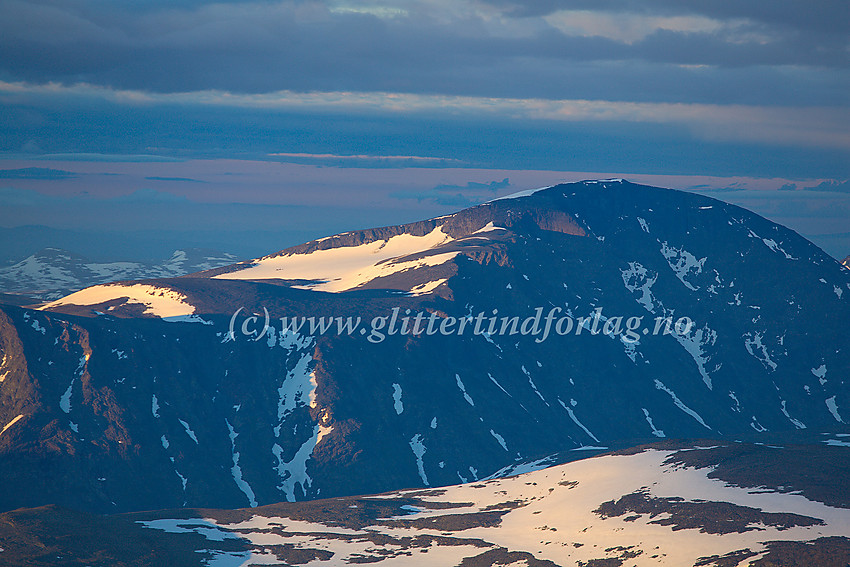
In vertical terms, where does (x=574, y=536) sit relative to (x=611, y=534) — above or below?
below

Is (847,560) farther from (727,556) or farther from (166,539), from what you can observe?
(166,539)

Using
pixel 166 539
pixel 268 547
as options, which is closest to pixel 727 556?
pixel 268 547

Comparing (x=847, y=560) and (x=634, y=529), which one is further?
(x=634, y=529)

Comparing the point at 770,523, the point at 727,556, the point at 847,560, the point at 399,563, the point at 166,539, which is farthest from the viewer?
the point at 166,539

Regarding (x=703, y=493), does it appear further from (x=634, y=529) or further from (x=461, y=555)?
(x=461, y=555)

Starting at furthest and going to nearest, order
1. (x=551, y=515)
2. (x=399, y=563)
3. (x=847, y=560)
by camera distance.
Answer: (x=551, y=515) → (x=399, y=563) → (x=847, y=560)

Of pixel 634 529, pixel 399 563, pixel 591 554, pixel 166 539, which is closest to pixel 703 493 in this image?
pixel 634 529

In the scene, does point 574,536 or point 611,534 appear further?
point 574,536

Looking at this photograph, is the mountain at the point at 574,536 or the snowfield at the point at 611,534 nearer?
the mountain at the point at 574,536

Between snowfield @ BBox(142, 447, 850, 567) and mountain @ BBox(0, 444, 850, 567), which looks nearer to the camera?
mountain @ BBox(0, 444, 850, 567)
